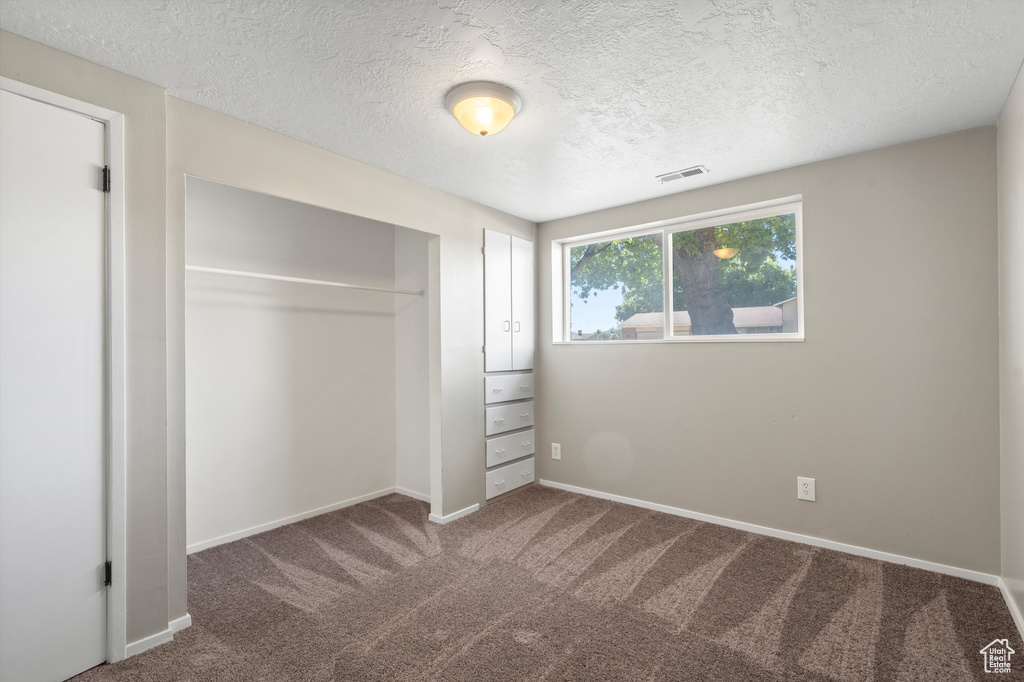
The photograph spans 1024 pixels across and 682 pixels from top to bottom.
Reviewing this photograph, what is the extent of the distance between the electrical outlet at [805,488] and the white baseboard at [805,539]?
23cm

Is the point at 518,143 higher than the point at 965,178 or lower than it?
higher

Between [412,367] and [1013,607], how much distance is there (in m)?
3.63

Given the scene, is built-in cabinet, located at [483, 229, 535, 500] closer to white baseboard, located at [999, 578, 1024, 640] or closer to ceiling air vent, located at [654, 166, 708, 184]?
ceiling air vent, located at [654, 166, 708, 184]

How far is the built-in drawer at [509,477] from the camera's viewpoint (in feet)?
12.4

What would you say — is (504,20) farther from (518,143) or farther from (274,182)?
(274,182)

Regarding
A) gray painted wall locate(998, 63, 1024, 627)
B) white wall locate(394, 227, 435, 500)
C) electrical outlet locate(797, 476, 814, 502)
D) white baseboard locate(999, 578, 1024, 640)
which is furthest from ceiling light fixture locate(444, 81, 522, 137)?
white baseboard locate(999, 578, 1024, 640)

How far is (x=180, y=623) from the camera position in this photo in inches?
82.4

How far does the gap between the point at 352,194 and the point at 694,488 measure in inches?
115

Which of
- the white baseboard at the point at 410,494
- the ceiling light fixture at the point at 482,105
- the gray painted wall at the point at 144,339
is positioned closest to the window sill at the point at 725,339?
the white baseboard at the point at 410,494

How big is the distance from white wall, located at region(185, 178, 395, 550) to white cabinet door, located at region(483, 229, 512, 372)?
1.74ft

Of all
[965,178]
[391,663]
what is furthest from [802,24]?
[391,663]

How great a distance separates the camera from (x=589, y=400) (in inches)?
156

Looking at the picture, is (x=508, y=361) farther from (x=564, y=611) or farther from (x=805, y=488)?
(x=805, y=488)

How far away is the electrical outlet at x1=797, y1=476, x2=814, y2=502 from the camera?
2.94m
